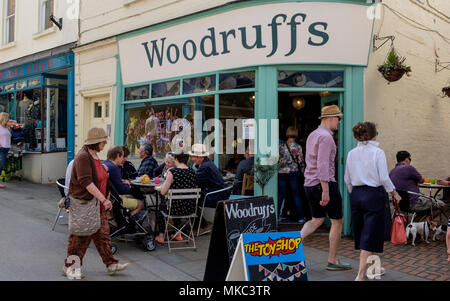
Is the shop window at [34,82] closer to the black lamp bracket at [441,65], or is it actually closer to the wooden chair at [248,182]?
the wooden chair at [248,182]

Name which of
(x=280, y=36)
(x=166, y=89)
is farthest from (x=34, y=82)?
(x=280, y=36)

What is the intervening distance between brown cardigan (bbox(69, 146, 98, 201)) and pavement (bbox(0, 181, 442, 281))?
0.97 metres

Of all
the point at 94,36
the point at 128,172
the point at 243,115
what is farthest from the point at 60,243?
the point at 94,36

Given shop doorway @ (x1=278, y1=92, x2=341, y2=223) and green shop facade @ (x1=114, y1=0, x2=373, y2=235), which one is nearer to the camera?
green shop facade @ (x1=114, y1=0, x2=373, y2=235)

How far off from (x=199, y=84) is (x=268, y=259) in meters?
5.21

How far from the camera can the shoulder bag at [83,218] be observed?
4.61 m

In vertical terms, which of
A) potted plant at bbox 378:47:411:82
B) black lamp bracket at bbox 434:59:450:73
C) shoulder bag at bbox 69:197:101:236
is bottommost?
shoulder bag at bbox 69:197:101:236

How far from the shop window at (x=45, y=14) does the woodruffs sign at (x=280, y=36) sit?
6.60m

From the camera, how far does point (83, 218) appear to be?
15.1 ft

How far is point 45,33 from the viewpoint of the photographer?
12.7 m

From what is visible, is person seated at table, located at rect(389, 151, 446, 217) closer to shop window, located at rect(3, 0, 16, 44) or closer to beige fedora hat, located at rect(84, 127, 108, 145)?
beige fedora hat, located at rect(84, 127, 108, 145)

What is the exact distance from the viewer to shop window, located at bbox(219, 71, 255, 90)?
7.61 meters

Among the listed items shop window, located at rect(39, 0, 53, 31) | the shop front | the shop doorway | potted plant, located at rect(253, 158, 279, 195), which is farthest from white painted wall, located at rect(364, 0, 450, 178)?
shop window, located at rect(39, 0, 53, 31)

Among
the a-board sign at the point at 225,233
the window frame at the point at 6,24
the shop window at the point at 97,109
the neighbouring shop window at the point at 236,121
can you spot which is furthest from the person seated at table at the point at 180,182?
the window frame at the point at 6,24
